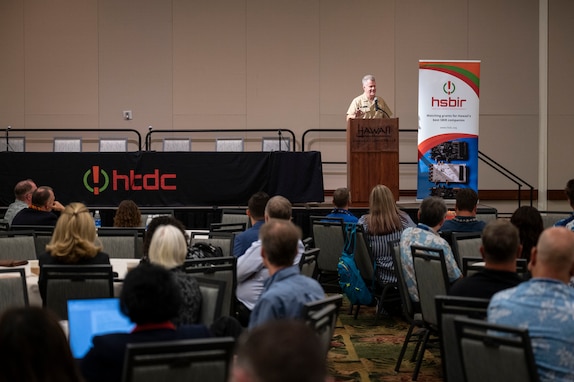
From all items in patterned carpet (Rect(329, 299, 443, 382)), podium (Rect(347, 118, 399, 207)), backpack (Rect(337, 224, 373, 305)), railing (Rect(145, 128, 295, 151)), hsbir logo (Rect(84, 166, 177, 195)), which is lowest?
patterned carpet (Rect(329, 299, 443, 382))

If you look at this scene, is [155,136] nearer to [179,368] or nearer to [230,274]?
[230,274]

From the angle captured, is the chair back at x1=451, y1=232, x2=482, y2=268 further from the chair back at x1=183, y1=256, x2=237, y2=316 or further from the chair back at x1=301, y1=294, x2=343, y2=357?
the chair back at x1=301, y1=294, x2=343, y2=357

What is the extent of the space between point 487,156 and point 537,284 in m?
11.4

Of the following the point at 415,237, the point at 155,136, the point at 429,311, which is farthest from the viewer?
the point at 155,136

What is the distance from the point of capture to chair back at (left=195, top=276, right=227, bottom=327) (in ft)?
12.5

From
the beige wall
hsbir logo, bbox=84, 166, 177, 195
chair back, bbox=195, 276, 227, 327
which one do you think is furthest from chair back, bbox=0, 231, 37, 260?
the beige wall

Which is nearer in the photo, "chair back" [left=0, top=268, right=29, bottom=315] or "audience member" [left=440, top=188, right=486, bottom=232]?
"chair back" [left=0, top=268, right=29, bottom=315]

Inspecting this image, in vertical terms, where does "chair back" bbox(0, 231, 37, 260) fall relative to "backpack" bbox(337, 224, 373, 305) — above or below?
above

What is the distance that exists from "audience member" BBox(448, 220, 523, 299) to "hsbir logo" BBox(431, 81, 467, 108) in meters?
7.15

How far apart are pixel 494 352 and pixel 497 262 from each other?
848mm

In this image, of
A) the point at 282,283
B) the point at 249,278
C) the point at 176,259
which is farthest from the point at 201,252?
the point at 282,283

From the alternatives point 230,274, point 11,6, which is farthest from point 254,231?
point 11,6

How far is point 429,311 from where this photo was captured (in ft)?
16.3

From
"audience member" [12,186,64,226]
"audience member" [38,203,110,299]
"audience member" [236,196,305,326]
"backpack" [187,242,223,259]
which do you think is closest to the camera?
"audience member" [38,203,110,299]
